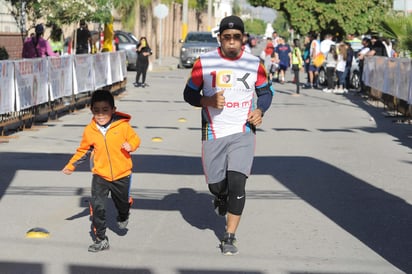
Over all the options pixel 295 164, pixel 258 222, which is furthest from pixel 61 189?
pixel 295 164

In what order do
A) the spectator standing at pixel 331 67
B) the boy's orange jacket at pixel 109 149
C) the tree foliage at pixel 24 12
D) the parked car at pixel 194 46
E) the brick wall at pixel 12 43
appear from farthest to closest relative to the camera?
the parked car at pixel 194 46
the spectator standing at pixel 331 67
the brick wall at pixel 12 43
the tree foliage at pixel 24 12
the boy's orange jacket at pixel 109 149

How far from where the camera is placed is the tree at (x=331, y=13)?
2298 inches

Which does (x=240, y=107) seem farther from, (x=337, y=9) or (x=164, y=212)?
(x=337, y=9)

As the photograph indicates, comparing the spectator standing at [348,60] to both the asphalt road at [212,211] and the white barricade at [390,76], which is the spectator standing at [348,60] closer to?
the white barricade at [390,76]

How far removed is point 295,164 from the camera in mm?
12633

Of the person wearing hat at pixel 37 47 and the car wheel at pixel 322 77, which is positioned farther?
the car wheel at pixel 322 77

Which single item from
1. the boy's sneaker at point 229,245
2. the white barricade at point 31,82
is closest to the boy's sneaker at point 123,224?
the boy's sneaker at point 229,245

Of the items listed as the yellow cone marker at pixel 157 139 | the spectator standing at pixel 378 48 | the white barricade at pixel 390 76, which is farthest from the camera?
the spectator standing at pixel 378 48

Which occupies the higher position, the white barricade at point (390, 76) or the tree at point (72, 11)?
the tree at point (72, 11)

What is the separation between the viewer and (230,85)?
720 cm

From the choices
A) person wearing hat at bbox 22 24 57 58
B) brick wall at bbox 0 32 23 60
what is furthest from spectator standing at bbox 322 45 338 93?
person wearing hat at bbox 22 24 57 58

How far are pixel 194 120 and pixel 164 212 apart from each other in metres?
10.2

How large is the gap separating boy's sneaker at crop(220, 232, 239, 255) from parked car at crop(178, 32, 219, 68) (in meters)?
36.3

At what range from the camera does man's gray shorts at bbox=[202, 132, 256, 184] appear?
284 inches
